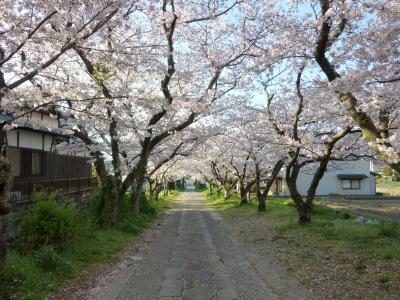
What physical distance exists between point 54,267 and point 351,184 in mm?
53131

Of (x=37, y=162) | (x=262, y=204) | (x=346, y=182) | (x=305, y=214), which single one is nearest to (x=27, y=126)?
(x=37, y=162)

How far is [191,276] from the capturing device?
9.34 m

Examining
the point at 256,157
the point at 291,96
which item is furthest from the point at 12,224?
the point at 256,157

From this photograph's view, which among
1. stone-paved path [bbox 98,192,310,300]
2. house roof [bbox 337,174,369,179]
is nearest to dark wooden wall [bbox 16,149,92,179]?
stone-paved path [bbox 98,192,310,300]

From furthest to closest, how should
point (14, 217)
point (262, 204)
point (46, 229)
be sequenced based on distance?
point (262, 204), point (14, 217), point (46, 229)

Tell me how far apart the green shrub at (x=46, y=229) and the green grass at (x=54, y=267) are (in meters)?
0.38

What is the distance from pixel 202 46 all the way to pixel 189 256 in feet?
23.7

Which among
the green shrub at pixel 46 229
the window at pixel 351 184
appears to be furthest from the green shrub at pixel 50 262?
the window at pixel 351 184

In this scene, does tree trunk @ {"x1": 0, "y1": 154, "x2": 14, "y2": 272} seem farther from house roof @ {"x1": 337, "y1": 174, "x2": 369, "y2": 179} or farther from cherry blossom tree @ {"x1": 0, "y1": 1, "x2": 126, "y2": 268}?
house roof @ {"x1": 337, "y1": 174, "x2": 369, "y2": 179}

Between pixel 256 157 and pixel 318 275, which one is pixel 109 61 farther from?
pixel 256 157

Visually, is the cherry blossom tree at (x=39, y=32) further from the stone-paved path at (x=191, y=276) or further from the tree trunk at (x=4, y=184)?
the stone-paved path at (x=191, y=276)

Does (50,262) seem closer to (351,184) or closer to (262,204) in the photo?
(262,204)

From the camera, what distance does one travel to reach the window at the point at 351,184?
56344 millimetres

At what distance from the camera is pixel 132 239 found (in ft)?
51.2
